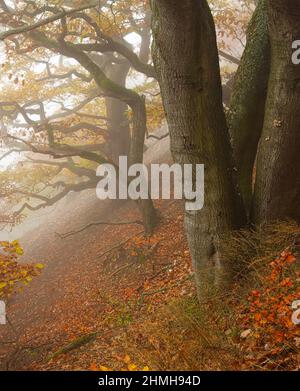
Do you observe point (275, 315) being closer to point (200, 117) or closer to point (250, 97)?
point (200, 117)

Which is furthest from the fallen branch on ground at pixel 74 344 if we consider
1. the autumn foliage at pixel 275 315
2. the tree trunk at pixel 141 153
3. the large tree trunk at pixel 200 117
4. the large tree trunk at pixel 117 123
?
the large tree trunk at pixel 117 123

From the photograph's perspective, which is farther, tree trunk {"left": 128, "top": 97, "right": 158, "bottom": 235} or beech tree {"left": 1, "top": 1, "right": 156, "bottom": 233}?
tree trunk {"left": 128, "top": 97, "right": 158, "bottom": 235}

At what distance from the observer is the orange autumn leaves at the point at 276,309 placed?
4.12 metres

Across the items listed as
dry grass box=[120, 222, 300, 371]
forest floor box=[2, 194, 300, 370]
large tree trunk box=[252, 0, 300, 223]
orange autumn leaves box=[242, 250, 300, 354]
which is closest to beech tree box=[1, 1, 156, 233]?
forest floor box=[2, 194, 300, 370]

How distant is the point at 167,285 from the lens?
8461 millimetres

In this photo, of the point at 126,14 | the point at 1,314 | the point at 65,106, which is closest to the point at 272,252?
the point at 1,314

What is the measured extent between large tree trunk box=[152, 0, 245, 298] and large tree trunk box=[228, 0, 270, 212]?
523 millimetres

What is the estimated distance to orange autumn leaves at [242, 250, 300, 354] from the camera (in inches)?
162

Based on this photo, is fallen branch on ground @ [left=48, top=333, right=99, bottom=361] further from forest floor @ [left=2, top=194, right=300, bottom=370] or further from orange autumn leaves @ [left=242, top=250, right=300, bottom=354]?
orange autumn leaves @ [left=242, top=250, right=300, bottom=354]

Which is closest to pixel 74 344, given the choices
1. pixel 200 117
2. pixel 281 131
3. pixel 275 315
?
pixel 275 315

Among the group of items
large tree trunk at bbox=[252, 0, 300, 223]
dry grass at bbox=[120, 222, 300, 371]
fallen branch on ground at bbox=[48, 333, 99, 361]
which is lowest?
fallen branch on ground at bbox=[48, 333, 99, 361]

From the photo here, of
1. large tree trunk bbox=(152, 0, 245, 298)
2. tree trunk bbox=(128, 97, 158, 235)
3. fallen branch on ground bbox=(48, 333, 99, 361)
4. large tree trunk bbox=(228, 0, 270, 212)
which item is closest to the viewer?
large tree trunk bbox=(152, 0, 245, 298)
